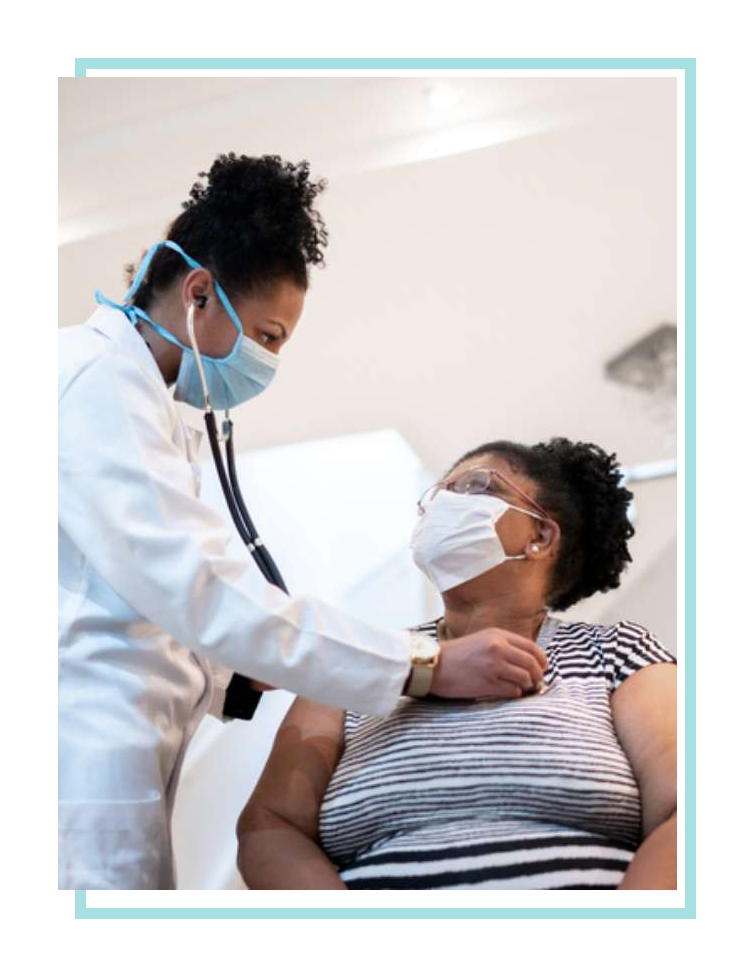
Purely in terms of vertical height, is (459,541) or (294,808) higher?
(459,541)

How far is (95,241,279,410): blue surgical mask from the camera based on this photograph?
5.35ft

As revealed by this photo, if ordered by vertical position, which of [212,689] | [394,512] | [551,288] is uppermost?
Answer: [551,288]

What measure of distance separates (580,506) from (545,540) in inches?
4.1

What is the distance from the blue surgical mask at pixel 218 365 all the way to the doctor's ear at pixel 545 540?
510 mm

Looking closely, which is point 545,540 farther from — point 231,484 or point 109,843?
point 109,843

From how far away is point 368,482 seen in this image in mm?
1949

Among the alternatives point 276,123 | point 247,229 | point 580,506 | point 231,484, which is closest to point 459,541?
point 580,506

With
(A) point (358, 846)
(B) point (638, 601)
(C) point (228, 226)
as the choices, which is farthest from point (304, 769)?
(C) point (228, 226)

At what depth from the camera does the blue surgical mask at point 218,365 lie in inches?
64.2

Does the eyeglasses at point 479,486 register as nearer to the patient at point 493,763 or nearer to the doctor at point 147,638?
the patient at point 493,763

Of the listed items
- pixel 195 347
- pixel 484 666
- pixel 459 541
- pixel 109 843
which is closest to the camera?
pixel 109 843

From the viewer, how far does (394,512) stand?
1.92m
